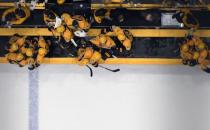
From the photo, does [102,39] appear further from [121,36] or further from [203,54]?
[203,54]

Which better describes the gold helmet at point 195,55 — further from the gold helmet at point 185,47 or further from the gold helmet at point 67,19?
the gold helmet at point 67,19

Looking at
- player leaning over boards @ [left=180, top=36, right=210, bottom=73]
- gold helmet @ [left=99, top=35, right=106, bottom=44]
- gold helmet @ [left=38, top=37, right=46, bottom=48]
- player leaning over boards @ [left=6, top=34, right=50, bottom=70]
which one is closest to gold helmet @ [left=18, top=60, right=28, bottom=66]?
player leaning over boards @ [left=6, top=34, right=50, bottom=70]

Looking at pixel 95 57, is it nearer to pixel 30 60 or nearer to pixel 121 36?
pixel 121 36

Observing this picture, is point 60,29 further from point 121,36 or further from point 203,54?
point 203,54

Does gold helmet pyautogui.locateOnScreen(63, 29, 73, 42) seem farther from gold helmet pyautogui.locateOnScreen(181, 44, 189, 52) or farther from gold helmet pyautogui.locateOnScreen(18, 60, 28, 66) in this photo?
gold helmet pyautogui.locateOnScreen(181, 44, 189, 52)

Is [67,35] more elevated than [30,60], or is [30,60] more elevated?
[67,35]


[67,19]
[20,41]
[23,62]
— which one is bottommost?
[23,62]

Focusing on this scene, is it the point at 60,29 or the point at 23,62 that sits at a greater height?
the point at 60,29

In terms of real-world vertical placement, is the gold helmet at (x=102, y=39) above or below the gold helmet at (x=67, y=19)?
below

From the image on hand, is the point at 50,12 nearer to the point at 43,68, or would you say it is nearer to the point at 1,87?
the point at 43,68

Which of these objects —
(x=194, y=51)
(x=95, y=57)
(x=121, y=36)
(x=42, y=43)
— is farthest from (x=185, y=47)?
(x=42, y=43)

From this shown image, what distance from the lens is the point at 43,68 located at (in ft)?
6.32

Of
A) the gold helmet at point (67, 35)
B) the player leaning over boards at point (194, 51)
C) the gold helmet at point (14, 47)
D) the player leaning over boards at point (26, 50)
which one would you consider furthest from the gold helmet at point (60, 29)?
the player leaning over boards at point (194, 51)

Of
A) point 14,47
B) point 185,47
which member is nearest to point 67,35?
point 14,47
